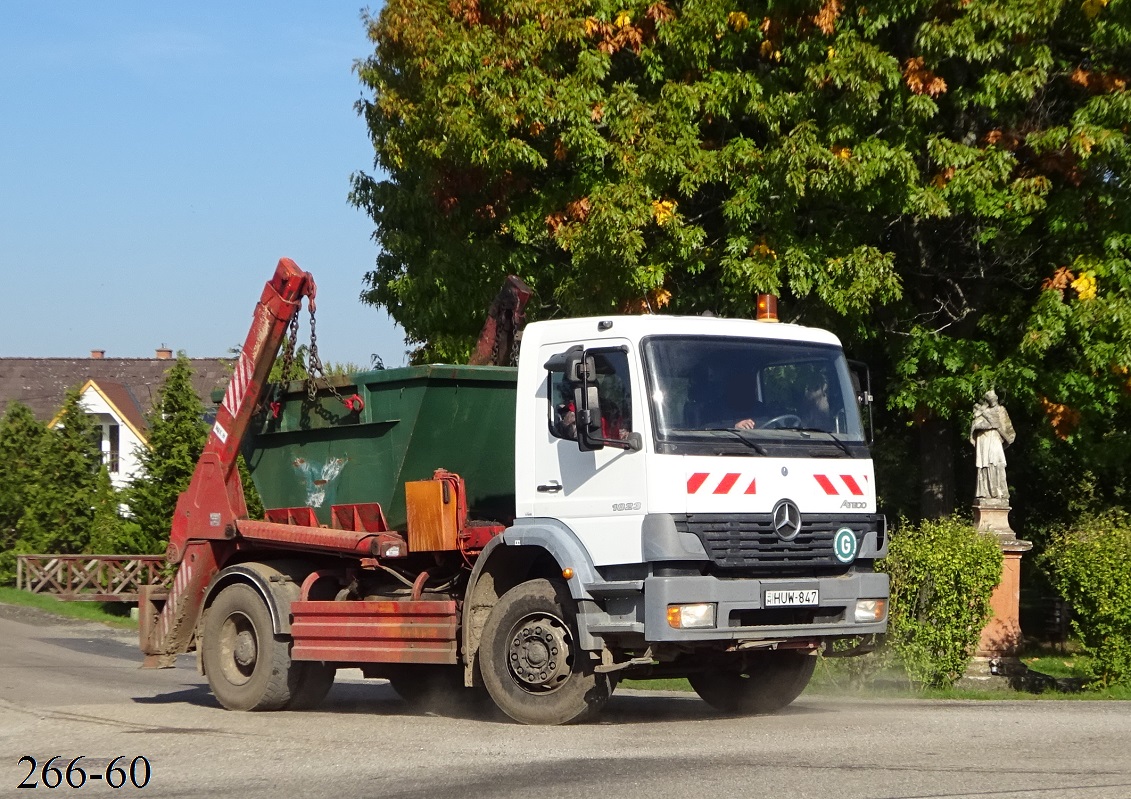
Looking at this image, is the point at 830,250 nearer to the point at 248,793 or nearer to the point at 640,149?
the point at 640,149

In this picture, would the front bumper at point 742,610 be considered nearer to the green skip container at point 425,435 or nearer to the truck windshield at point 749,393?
the truck windshield at point 749,393

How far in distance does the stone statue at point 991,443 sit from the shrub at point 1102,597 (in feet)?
8.51

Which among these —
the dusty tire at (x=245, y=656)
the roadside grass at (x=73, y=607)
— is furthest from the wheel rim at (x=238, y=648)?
the roadside grass at (x=73, y=607)

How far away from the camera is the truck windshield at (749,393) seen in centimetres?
946

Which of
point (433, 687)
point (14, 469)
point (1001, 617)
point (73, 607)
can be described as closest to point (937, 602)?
point (1001, 617)

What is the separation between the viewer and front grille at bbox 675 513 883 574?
30.4ft

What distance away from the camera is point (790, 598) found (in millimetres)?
9539

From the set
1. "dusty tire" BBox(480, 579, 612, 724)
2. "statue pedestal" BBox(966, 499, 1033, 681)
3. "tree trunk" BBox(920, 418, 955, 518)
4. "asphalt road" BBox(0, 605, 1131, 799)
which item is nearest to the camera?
"asphalt road" BBox(0, 605, 1131, 799)

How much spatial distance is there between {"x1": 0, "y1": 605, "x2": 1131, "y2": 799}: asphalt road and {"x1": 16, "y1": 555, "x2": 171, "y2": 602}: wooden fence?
53.9 feet

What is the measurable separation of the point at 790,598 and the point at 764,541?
42 centimetres

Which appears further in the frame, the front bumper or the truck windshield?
the truck windshield

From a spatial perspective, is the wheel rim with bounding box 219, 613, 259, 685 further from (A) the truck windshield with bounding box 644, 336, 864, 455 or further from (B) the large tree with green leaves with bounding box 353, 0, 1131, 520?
(B) the large tree with green leaves with bounding box 353, 0, 1131, 520

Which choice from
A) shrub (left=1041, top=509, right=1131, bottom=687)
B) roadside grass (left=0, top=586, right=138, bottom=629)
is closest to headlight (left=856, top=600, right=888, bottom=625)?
shrub (left=1041, top=509, right=1131, bottom=687)

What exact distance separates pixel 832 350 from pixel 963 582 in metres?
4.90
